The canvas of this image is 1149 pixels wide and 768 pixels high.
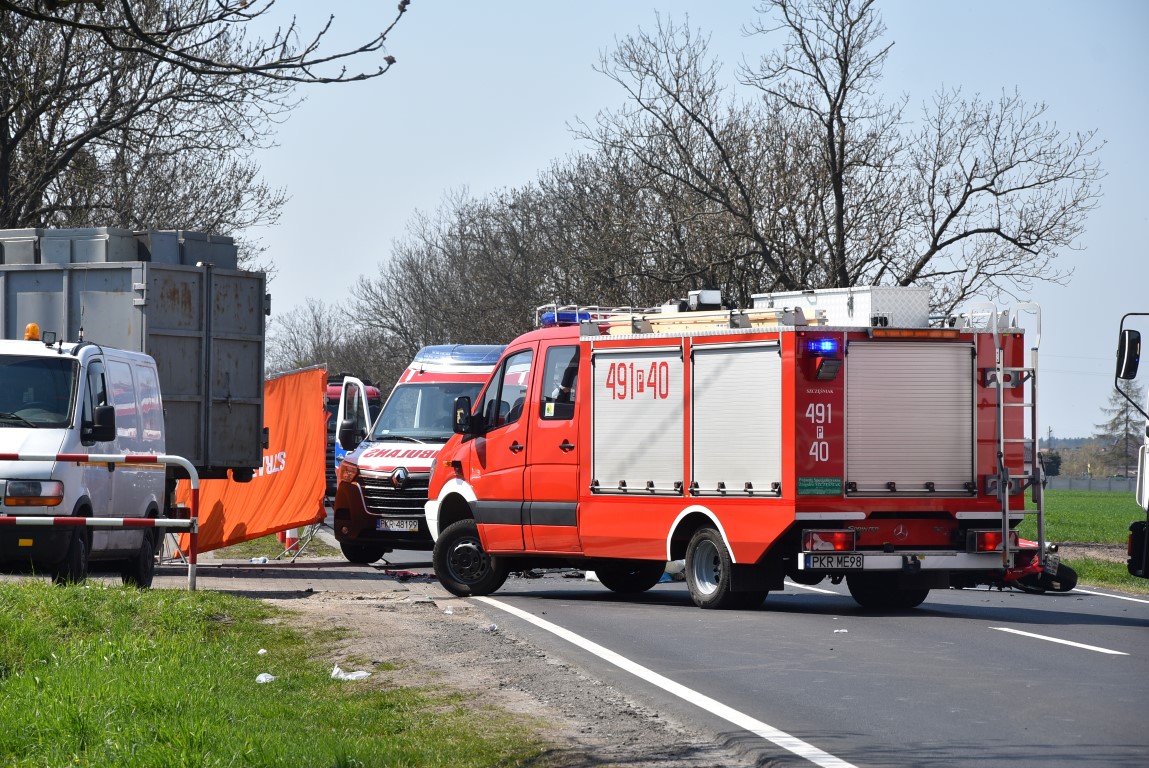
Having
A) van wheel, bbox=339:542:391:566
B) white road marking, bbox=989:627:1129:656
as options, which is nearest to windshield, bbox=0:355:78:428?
van wheel, bbox=339:542:391:566

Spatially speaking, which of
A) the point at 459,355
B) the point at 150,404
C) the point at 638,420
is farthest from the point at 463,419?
the point at 459,355

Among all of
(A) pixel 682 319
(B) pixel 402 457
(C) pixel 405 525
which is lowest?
(C) pixel 405 525

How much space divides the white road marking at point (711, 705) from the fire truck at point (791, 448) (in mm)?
2030

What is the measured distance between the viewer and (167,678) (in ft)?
29.7

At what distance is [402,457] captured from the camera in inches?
817

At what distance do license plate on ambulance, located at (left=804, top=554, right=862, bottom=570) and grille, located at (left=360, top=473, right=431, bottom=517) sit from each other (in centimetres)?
821

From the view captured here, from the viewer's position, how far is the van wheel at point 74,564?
45.1ft

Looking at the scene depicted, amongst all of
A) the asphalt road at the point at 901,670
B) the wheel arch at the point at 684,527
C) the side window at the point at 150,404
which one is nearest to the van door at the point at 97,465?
the side window at the point at 150,404

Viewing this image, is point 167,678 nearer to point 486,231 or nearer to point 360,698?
point 360,698

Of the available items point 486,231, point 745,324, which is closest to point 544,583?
point 745,324

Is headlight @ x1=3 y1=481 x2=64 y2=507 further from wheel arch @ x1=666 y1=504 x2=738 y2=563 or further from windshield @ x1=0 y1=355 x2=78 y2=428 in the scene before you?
wheel arch @ x1=666 y1=504 x2=738 y2=563

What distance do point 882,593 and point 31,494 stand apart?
798cm

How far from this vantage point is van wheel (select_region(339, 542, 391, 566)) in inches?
823

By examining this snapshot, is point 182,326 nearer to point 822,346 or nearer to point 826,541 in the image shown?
point 822,346
